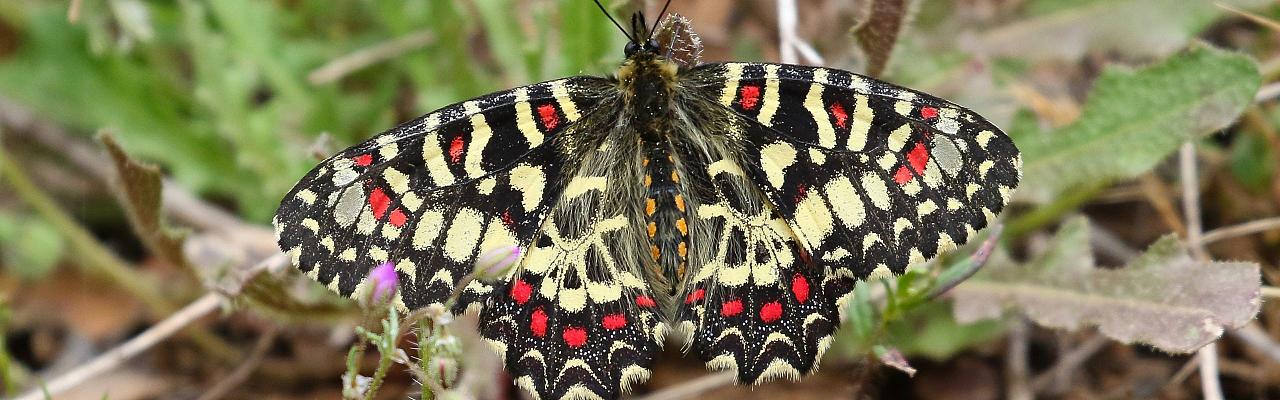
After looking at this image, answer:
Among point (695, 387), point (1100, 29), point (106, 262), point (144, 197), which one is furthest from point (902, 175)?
point (106, 262)

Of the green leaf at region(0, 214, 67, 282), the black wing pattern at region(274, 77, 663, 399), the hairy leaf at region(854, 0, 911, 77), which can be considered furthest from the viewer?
the green leaf at region(0, 214, 67, 282)

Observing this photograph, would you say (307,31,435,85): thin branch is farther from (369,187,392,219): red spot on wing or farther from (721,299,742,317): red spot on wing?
(721,299,742,317): red spot on wing

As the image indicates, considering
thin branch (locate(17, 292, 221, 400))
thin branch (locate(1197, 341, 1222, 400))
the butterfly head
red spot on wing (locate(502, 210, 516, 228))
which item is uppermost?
the butterfly head

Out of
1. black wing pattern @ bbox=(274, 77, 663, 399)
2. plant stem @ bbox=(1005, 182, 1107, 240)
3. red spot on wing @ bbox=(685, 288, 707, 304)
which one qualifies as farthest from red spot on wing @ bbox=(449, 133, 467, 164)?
plant stem @ bbox=(1005, 182, 1107, 240)

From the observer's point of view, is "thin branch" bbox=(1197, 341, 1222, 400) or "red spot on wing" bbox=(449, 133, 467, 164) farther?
"thin branch" bbox=(1197, 341, 1222, 400)

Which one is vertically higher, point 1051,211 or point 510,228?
point 1051,211

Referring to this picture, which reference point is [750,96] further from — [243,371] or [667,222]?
[243,371]

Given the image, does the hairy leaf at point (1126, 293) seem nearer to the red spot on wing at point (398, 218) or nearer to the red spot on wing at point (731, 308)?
the red spot on wing at point (731, 308)

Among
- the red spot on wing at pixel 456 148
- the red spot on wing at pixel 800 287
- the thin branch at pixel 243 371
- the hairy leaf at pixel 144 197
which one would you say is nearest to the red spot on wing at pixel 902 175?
the red spot on wing at pixel 800 287
